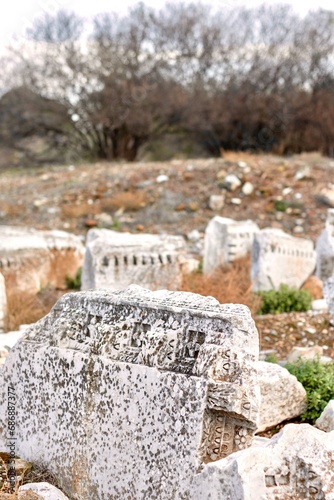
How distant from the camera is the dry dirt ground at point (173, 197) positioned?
12125 mm

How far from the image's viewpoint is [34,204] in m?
13.0

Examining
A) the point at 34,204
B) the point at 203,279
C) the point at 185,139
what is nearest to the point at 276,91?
the point at 185,139

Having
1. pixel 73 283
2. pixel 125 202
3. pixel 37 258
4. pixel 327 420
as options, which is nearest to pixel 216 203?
pixel 125 202

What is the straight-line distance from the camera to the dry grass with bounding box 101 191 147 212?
1260cm

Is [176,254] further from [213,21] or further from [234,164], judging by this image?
[213,21]

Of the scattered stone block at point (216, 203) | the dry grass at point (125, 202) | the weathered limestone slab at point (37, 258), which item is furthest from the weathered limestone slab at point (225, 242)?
the dry grass at point (125, 202)

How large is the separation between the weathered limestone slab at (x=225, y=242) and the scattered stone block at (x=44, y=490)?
5.15 meters

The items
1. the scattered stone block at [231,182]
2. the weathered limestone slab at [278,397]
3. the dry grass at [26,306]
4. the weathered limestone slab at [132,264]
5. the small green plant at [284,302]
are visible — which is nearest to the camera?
the weathered limestone slab at [278,397]

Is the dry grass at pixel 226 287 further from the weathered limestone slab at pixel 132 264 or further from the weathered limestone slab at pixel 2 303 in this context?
the weathered limestone slab at pixel 2 303

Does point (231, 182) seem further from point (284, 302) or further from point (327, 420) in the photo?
point (327, 420)

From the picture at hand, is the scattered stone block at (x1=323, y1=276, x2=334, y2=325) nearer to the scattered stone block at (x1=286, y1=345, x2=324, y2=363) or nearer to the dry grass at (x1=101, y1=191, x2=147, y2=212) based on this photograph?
the scattered stone block at (x1=286, y1=345, x2=324, y2=363)

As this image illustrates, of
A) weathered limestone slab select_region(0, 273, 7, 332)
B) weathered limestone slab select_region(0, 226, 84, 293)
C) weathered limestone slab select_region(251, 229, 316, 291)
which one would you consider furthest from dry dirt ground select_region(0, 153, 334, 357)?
weathered limestone slab select_region(0, 273, 7, 332)

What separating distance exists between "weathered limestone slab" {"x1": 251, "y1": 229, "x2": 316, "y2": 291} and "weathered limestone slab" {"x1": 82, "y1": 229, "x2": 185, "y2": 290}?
1.23m

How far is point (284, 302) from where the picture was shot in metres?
6.29
